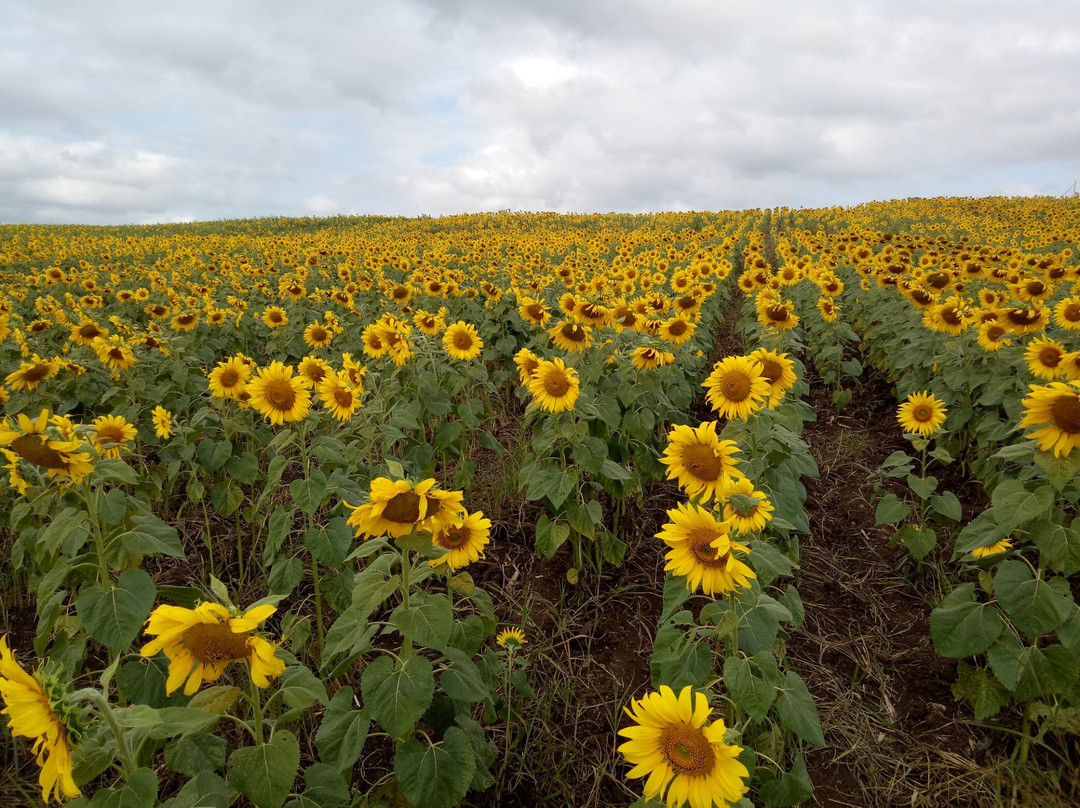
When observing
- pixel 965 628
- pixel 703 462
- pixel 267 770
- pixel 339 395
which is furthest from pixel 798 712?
pixel 339 395

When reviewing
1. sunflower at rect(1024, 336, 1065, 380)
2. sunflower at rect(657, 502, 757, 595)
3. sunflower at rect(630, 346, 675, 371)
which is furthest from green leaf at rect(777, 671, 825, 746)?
sunflower at rect(1024, 336, 1065, 380)

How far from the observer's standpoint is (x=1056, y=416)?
2555mm

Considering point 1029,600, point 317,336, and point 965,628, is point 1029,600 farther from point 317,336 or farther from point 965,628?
point 317,336

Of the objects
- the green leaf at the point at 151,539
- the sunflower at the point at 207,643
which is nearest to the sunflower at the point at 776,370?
the sunflower at the point at 207,643

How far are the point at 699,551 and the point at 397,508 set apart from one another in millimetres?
1131

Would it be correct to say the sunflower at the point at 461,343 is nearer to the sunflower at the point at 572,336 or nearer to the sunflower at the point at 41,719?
the sunflower at the point at 572,336

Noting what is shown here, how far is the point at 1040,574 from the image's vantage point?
2713 millimetres

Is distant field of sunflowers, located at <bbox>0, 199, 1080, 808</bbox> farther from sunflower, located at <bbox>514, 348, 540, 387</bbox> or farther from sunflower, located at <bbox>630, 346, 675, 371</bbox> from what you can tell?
sunflower, located at <bbox>514, 348, 540, 387</bbox>

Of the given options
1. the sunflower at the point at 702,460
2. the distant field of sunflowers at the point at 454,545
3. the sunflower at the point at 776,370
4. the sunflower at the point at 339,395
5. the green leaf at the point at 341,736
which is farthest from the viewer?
the sunflower at the point at 339,395

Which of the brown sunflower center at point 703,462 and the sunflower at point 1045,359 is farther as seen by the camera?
the sunflower at point 1045,359

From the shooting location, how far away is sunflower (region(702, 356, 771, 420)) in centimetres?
307

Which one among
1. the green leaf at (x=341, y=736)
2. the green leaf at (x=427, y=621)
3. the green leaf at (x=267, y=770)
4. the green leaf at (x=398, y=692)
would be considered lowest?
the green leaf at (x=341, y=736)

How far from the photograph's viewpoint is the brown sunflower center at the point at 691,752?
1.69m

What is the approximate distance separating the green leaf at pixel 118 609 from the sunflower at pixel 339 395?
1.51 m
